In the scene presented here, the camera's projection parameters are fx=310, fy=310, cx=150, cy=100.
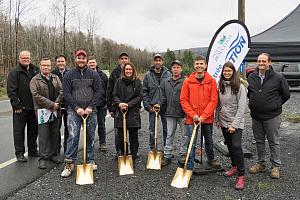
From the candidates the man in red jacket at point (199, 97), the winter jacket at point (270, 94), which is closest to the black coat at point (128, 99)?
the man in red jacket at point (199, 97)

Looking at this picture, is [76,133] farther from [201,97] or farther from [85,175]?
[201,97]

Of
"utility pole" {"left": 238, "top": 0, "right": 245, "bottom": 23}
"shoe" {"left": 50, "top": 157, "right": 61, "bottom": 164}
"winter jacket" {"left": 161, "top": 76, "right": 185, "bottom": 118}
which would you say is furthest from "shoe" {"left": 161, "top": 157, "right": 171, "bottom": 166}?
"utility pole" {"left": 238, "top": 0, "right": 245, "bottom": 23}

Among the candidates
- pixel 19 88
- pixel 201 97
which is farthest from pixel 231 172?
pixel 19 88

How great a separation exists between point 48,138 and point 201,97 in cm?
274

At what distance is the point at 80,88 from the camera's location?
4859 millimetres

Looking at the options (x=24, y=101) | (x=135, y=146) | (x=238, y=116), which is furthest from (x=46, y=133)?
(x=238, y=116)

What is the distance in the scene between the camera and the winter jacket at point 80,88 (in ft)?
15.8

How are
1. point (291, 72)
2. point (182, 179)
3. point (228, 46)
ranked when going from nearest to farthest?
1. point (182, 179)
2. point (228, 46)
3. point (291, 72)

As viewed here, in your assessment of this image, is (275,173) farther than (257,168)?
No

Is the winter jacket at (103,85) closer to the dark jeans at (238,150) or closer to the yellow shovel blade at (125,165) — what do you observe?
the yellow shovel blade at (125,165)

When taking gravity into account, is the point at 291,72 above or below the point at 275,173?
above

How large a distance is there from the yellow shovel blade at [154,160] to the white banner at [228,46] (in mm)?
1782

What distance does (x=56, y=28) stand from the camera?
2853 centimetres

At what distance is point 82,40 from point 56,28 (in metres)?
3.44
